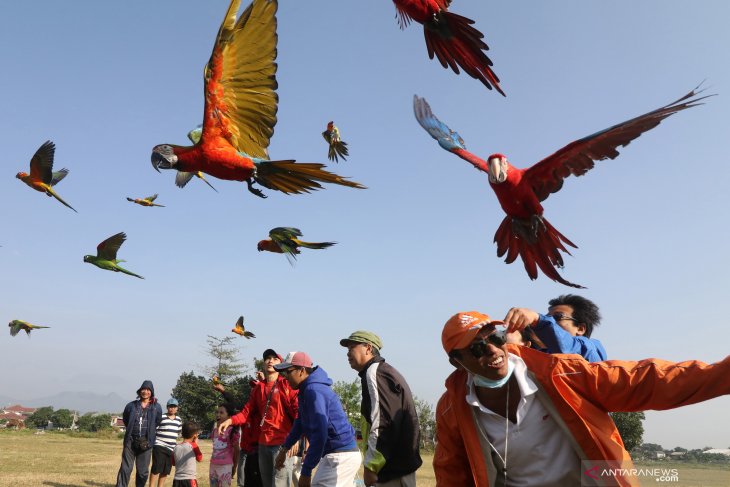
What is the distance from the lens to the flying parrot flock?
A: 9.56ft

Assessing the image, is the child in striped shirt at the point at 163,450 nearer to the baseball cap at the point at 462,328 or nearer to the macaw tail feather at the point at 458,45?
the baseball cap at the point at 462,328

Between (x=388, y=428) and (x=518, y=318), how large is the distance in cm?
244

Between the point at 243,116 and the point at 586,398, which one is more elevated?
the point at 243,116

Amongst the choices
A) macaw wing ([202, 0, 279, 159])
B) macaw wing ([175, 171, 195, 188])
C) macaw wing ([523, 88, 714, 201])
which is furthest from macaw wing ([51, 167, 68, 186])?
→ macaw wing ([523, 88, 714, 201])

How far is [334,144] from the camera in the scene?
5188 mm

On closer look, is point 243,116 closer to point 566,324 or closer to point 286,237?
point 286,237

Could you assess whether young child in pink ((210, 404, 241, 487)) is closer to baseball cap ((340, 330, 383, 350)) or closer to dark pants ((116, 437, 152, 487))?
dark pants ((116, 437, 152, 487))

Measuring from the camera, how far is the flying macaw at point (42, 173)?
15.7 ft

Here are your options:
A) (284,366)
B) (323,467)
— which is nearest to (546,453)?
(323,467)

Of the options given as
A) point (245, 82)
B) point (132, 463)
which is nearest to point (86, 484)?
point (132, 463)

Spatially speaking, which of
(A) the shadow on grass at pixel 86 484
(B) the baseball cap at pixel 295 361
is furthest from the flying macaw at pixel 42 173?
(A) the shadow on grass at pixel 86 484

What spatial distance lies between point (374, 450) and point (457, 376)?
2.15 meters

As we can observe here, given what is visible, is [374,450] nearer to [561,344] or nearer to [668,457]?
[561,344]

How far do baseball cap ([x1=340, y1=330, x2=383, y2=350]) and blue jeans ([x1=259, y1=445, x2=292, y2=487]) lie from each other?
1944 mm
